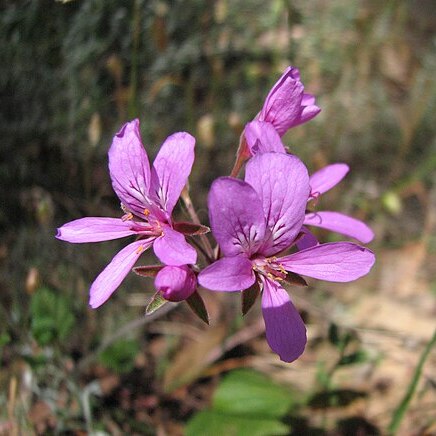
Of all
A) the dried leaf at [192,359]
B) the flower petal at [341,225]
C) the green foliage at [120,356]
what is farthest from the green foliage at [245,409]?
the flower petal at [341,225]

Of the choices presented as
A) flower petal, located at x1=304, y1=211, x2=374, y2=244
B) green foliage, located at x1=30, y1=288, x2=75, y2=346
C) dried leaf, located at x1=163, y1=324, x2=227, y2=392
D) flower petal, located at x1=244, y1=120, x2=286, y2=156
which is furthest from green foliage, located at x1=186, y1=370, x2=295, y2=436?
flower petal, located at x1=244, y1=120, x2=286, y2=156

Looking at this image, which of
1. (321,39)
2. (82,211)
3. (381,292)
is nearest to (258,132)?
(82,211)

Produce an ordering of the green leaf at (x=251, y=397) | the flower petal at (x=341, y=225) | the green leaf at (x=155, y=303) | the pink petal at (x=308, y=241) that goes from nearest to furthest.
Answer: the green leaf at (x=155, y=303) → the pink petal at (x=308, y=241) → the flower petal at (x=341, y=225) → the green leaf at (x=251, y=397)

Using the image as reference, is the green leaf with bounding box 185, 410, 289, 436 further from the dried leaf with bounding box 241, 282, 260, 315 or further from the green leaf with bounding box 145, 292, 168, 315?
the green leaf with bounding box 145, 292, 168, 315

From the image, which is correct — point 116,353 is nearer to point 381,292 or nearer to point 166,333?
point 166,333

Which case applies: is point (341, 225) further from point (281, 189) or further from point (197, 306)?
point (197, 306)

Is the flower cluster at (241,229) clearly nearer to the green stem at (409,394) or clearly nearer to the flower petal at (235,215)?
the flower petal at (235,215)
